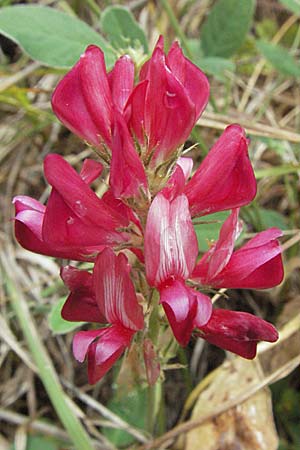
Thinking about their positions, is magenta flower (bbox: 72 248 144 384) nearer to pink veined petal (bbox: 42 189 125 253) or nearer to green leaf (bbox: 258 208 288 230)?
pink veined petal (bbox: 42 189 125 253)

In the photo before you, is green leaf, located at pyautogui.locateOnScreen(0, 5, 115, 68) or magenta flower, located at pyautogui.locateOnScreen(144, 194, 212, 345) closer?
magenta flower, located at pyautogui.locateOnScreen(144, 194, 212, 345)

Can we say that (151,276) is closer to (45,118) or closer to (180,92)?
(180,92)

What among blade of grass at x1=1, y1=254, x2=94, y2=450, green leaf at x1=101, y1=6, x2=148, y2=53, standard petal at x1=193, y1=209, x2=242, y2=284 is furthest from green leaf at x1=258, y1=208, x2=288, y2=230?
standard petal at x1=193, y1=209, x2=242, y2=284

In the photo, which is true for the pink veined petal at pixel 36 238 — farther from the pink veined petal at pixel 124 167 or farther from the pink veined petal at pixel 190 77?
the pink veined petal at pixel 190 77

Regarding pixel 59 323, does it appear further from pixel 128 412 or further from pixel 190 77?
pixel 190 77

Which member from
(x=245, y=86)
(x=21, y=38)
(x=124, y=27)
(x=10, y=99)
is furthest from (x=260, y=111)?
(x=21, y=38)

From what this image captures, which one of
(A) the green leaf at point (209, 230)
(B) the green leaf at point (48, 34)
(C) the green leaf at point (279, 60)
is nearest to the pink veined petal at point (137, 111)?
(A) the green leaf at point (209, 230)
